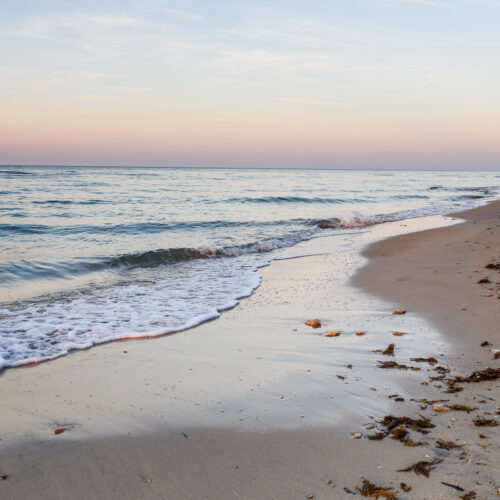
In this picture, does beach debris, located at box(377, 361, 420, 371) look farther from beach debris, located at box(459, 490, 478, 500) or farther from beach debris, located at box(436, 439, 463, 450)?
beach debris, located at box(459, 490, 478, 500)

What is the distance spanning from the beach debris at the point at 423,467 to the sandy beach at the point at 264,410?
0.8 inches

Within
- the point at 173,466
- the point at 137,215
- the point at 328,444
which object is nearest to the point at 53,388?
the point at 173,466

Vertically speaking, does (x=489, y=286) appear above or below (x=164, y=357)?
above

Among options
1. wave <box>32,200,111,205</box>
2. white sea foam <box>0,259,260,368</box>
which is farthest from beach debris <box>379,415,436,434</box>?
wave <box>32,200,111,205</box>

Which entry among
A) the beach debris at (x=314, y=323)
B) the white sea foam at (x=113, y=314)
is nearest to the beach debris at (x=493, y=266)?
the white sea foam at (x=113, y=314)

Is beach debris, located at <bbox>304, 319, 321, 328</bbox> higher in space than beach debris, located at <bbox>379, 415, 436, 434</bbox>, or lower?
lower

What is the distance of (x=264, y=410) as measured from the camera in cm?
302

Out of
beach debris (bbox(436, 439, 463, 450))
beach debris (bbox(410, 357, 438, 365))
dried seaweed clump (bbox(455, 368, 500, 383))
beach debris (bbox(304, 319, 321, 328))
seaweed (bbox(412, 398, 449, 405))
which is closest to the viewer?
beach debris (bbox(436, 439, 463, 450))

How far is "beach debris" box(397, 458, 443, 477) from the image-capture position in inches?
88.7

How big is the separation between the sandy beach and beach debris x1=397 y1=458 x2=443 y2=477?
19 mm

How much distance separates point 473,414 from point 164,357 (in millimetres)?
2534

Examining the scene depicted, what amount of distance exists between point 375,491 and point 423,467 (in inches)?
13.1

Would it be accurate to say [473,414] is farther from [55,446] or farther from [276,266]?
[276,266]

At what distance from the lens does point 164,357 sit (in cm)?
418
